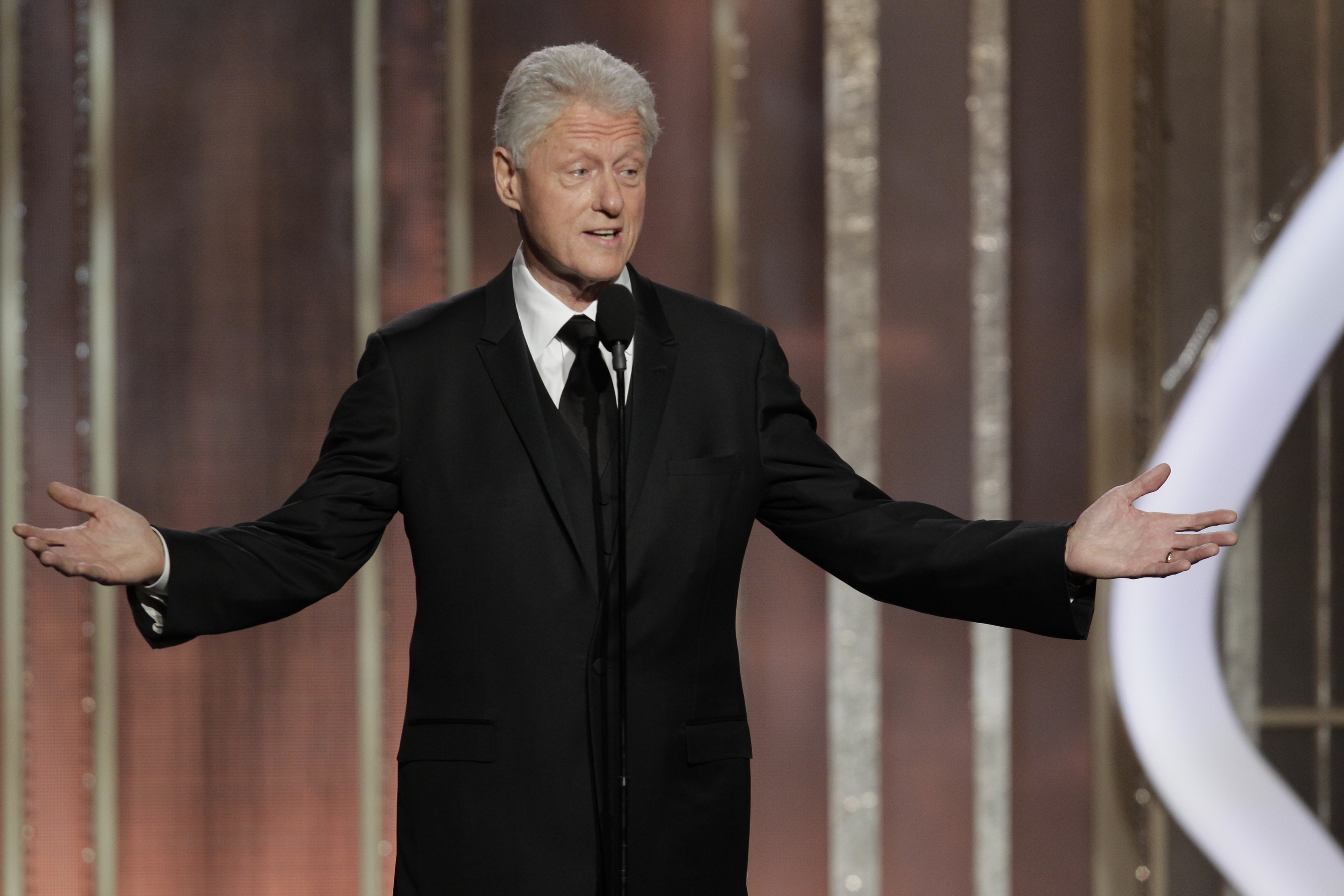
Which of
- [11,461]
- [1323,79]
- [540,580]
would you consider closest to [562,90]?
[540,580]

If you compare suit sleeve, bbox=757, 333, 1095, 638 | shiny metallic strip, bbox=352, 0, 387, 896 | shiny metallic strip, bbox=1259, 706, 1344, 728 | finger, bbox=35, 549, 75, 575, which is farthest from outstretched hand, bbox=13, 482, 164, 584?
shiny metallic strip, bbox=1259, 706, 1344, 728

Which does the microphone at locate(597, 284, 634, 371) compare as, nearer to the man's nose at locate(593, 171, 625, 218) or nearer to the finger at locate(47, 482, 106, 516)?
the man's nose at locate(593, 171, 625, 218)

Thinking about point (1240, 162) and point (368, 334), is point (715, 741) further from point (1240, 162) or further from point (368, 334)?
point (1240, 162)

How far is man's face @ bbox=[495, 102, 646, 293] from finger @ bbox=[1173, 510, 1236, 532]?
67 centimetres

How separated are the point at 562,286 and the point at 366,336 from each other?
1.43m

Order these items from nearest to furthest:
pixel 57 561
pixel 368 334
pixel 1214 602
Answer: pixel 57 561, pixel 1214 602, pixel 368 334

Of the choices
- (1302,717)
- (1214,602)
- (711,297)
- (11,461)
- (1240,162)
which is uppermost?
(1240,162)

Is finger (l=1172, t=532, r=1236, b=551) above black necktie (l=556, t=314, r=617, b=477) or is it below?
below

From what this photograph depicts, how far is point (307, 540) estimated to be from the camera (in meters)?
1.46

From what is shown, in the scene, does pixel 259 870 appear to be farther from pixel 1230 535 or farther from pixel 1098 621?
pixel 1230 535

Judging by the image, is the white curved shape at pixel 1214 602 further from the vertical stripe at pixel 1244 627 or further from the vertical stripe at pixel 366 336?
the vertical stripe at pixel 366 336

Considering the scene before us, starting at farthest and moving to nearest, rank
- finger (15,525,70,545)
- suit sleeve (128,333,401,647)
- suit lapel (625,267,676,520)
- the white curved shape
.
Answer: the white curved shape
suit lapel (625,267,676,520)
suit sleeve (128,333,401,647)
finger (15,525,70,545)

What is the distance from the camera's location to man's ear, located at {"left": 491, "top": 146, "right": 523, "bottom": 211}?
1.52m

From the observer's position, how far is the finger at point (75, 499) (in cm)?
123
